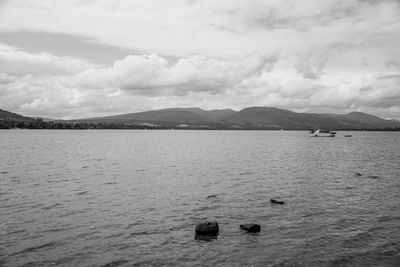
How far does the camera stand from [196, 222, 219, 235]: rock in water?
2539 centimetres

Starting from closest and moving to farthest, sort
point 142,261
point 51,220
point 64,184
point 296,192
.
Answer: point 142,261, point 51,220, point 296,192, point 64,184

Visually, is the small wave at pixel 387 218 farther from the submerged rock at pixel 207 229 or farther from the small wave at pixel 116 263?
the small wave at pixel 116 263

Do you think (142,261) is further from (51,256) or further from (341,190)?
(341,190)

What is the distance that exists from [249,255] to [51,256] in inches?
523

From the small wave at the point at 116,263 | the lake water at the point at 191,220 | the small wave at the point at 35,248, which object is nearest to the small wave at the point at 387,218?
the lake water at the point at 191,220

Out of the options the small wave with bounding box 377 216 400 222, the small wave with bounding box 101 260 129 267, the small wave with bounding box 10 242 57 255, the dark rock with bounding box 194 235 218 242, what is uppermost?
the small wave with bounding box 377 216 400 222

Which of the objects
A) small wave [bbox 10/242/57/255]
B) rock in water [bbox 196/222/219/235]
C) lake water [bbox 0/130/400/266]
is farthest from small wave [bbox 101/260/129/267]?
rock in water [bbox 196/222/219/235]

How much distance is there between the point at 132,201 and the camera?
36875 millimetres

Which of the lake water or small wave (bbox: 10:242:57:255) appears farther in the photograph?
small wave (bbox: 10:242:57:255)

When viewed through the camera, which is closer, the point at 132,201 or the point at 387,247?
the point at 387,247

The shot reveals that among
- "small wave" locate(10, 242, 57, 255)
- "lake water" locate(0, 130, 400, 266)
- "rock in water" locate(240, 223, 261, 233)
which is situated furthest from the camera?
"rock in water" locate(240, 223, 261, 233)

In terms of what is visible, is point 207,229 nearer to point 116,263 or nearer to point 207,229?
point 207,229

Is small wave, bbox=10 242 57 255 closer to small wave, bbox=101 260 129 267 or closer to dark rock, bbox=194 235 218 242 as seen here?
small wave, bbox=101 260 129 267

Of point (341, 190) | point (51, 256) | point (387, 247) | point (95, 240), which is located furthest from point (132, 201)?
point (341, 190)
